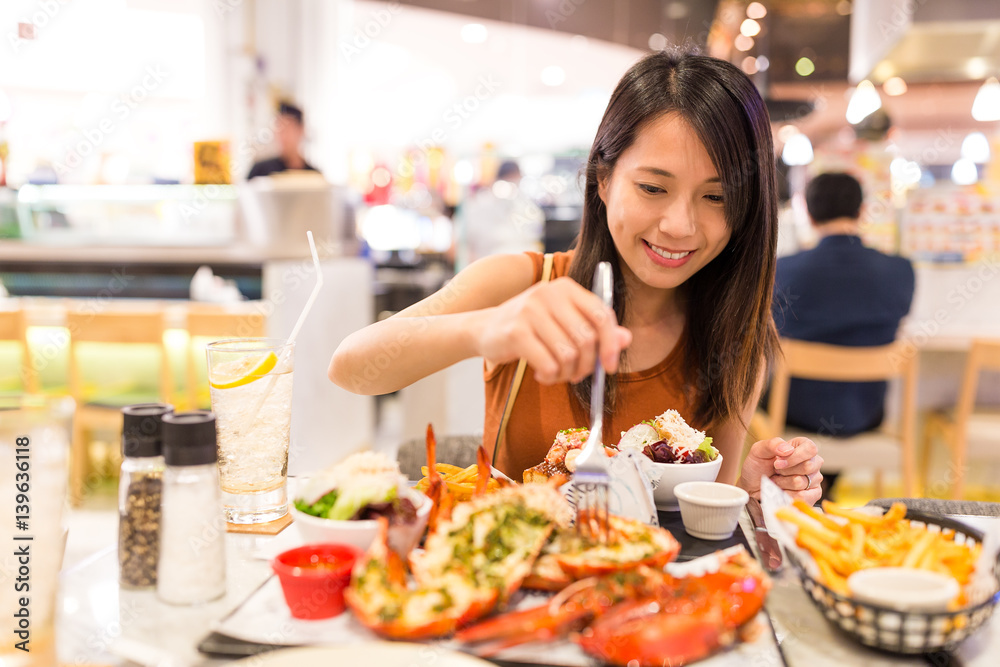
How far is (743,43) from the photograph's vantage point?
25.6 ft

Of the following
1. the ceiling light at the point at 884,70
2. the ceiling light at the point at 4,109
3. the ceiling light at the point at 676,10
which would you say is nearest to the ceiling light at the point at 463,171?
the ceiling light at the point at 676,10

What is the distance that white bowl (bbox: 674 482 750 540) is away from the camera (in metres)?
1.00

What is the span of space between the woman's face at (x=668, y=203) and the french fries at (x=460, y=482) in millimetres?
538

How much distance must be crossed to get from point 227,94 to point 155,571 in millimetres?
6326

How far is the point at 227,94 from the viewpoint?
20.9 ft

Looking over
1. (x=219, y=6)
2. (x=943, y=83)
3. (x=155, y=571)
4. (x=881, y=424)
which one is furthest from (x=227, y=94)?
(x=943, y=83)

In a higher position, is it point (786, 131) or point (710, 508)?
point (786, 131)

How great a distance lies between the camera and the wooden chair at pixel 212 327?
12.0 feet

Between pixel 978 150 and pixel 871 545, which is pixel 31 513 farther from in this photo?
pixel 978 150

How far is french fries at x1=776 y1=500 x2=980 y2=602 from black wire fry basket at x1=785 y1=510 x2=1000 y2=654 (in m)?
0.02

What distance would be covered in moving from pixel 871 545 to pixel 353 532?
61 cm

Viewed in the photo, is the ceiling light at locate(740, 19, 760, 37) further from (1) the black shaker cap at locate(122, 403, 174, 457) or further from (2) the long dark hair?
(1) the black shaker cap at locate(122, 403, 174, 457)

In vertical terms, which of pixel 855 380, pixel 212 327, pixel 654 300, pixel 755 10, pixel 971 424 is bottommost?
pixel 971 424

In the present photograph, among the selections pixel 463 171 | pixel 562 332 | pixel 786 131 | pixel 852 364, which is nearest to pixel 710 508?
pixel 562 332
